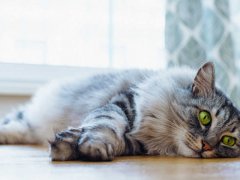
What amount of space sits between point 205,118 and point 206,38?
91cm

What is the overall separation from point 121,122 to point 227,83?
910mm

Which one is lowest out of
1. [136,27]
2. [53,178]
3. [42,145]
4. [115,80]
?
[42,145]

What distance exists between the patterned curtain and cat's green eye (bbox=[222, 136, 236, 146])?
779 millimetres

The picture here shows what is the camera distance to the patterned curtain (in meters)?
2.04

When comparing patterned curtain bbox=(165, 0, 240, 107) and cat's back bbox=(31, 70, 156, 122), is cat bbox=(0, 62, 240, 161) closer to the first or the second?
cat's back bbox=(31, 70, 156, 122)

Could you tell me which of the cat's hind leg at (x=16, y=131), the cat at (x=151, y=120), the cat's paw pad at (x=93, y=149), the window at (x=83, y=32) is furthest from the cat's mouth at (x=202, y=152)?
the window at (x=83, y=32)

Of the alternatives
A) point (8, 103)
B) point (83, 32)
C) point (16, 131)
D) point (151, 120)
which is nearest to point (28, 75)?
point (8, 103)

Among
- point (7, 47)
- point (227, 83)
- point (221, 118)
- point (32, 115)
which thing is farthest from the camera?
point (7, 47)

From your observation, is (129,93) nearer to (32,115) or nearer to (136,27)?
(32,115)

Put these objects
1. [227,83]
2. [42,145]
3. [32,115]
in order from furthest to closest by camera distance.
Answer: [227,83], [32,115], [42,145]

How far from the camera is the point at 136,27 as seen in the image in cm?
243

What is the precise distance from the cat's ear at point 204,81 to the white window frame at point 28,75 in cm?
88

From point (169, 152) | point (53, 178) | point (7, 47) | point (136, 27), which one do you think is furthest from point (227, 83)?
point (53, 178)

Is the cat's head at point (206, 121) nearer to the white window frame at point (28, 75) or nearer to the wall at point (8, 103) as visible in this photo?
the white window frame at point (28, 75)
